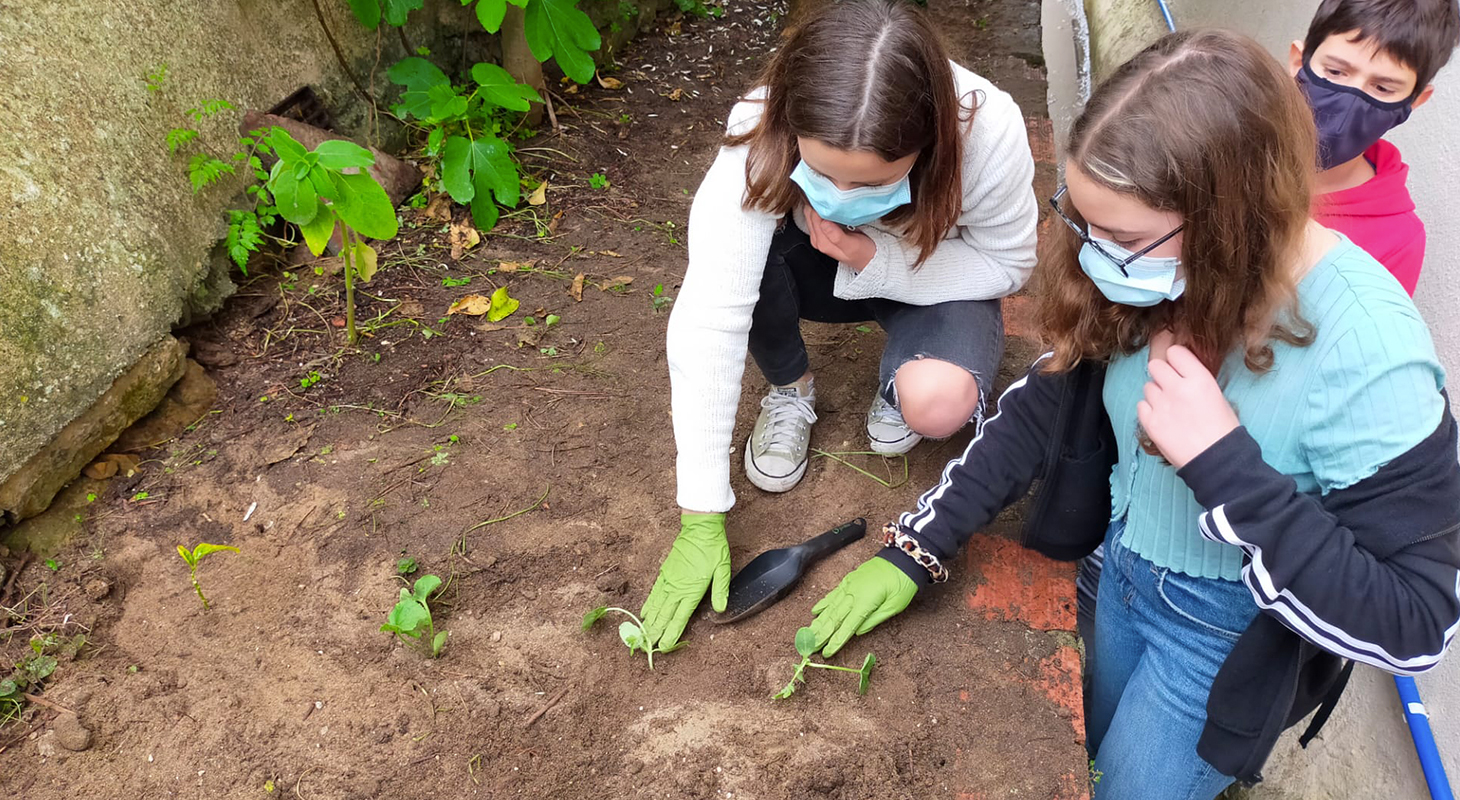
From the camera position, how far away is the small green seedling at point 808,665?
1462 mm

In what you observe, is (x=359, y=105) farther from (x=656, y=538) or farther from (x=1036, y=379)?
(x=1036, y=379)

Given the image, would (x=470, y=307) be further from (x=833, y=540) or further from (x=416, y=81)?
(x=833, y=540)

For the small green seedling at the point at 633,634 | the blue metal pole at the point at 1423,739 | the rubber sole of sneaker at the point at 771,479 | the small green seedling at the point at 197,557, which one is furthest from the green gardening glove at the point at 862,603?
the small green seedling at the point at 197,557

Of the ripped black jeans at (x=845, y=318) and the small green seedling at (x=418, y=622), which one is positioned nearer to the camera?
the small green seedling at (x=418, y=622)

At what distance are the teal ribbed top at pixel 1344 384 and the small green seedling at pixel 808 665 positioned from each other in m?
0.70

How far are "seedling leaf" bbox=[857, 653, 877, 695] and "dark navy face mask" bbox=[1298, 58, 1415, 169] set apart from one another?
1.16m

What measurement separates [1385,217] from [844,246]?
3.10 ft

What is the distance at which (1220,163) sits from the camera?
98 cm

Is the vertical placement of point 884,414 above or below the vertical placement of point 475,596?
below

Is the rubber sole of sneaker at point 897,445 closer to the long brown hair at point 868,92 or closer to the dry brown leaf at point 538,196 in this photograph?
the long brown hair at point 868,92

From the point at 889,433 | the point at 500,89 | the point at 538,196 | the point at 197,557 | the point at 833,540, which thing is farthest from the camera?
the point at 538,196

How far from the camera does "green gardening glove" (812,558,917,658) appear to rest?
1514mm

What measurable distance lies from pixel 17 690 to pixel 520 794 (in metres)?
0.96

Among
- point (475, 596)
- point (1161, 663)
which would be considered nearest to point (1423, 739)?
point (1161, 663)
